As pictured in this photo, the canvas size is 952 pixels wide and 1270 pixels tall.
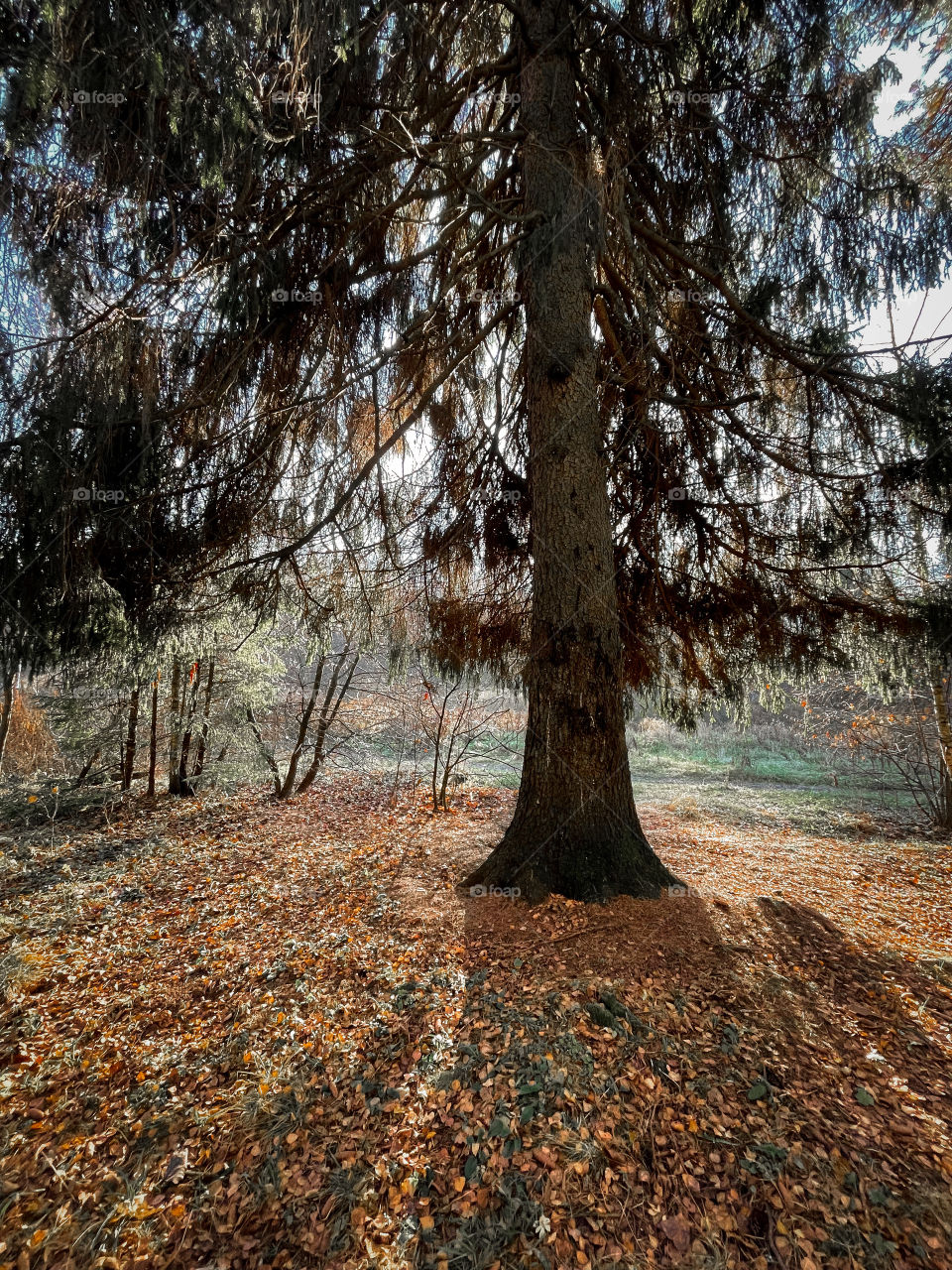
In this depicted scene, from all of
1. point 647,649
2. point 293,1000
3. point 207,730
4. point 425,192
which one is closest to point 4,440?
point 425,192

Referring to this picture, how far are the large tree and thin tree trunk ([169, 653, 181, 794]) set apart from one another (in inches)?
138

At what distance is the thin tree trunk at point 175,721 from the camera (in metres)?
6.32

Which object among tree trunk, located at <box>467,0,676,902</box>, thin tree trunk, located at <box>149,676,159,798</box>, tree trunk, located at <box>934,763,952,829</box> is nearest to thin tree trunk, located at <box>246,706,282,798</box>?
thin tree trunk, located at <box>149,676,159,798</box>

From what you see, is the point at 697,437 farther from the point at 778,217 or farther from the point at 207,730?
the point at 207,730

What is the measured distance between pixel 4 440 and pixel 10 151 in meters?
1.11

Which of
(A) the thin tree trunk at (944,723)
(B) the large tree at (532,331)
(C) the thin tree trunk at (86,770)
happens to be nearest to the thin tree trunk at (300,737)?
(C) the thin tree trunk at (86,770)

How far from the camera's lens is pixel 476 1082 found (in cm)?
199

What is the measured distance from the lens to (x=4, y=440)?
242cm

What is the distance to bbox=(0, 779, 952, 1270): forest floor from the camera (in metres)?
1.54

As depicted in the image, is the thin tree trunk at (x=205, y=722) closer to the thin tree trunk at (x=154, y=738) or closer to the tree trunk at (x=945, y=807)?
the thin tree trunk at (x=154, y=738)

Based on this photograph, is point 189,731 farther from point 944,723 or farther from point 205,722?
point 944,723

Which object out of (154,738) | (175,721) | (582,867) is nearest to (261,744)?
(175,721)

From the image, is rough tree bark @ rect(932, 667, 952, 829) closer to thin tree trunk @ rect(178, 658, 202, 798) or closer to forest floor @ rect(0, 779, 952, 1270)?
forest floor @ rect(0, 779, 952, 1270)

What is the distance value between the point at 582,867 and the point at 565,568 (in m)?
1.77
